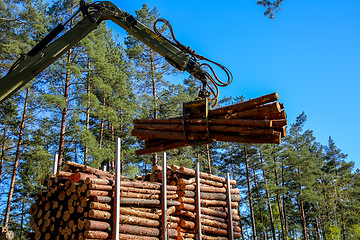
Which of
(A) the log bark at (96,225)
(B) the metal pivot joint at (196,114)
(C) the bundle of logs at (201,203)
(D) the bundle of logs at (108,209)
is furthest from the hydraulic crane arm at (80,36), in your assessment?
(C) the bundle of logs at (201,203)

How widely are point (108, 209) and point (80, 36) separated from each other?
14.2 ft

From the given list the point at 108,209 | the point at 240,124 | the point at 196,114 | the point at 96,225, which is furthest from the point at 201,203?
the point at 240,124

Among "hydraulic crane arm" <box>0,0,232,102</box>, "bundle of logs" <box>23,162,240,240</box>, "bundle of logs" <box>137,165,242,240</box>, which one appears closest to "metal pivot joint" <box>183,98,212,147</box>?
"hydraulic crane arm" <box>0,0,232,102</box>

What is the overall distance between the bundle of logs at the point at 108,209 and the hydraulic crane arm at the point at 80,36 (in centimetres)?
347

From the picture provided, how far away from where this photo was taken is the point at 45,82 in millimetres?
19062

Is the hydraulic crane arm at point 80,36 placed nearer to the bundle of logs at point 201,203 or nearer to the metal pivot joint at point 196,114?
the metal pivot joint at point 196,114

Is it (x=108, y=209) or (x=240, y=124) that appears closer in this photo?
(x=240, y=124)

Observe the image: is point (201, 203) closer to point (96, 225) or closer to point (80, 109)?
point (96, 225)

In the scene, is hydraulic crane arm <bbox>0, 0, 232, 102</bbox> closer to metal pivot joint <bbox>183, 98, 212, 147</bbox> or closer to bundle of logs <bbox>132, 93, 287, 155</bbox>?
metal pivot joint <bbox>183, 98, 212, 147</bbox>

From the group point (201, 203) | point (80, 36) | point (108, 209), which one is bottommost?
point (108, 209)

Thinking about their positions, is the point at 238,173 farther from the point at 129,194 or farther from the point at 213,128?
the point at 213,128

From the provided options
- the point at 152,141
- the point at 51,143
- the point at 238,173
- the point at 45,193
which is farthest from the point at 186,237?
the point at 238,173

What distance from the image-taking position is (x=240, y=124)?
395cm

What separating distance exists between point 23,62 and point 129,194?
4284mm
